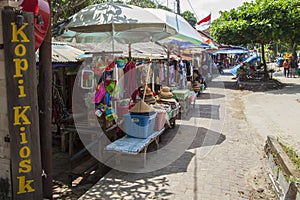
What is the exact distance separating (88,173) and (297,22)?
14.2 m

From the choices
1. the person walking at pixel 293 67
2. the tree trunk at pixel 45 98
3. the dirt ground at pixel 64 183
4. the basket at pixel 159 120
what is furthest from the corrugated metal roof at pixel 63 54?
the person walking at pixel 293 67

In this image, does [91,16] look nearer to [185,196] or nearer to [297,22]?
[185,196]

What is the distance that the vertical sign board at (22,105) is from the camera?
126 inches

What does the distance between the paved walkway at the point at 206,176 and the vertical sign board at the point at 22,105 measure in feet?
3.19

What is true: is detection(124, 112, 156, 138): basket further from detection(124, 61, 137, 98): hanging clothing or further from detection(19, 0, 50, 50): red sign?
detection(19, 0, 50, 50): red sign

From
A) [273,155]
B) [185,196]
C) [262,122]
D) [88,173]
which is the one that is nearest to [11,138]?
[88,173]

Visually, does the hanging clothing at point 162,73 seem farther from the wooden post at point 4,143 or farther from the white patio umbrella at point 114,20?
the wooden post at point 4,143

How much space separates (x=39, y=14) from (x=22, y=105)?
1.18 meters

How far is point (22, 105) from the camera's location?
3.34 metres

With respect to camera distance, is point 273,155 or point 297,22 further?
point 297,22

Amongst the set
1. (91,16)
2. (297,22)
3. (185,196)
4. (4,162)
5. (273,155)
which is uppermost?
(297,22)

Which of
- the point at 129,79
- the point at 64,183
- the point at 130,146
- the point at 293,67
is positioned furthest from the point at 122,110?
the point at 293,67

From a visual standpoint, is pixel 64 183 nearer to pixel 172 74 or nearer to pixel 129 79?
pixel 129 79

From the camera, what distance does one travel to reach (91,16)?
5.64m
